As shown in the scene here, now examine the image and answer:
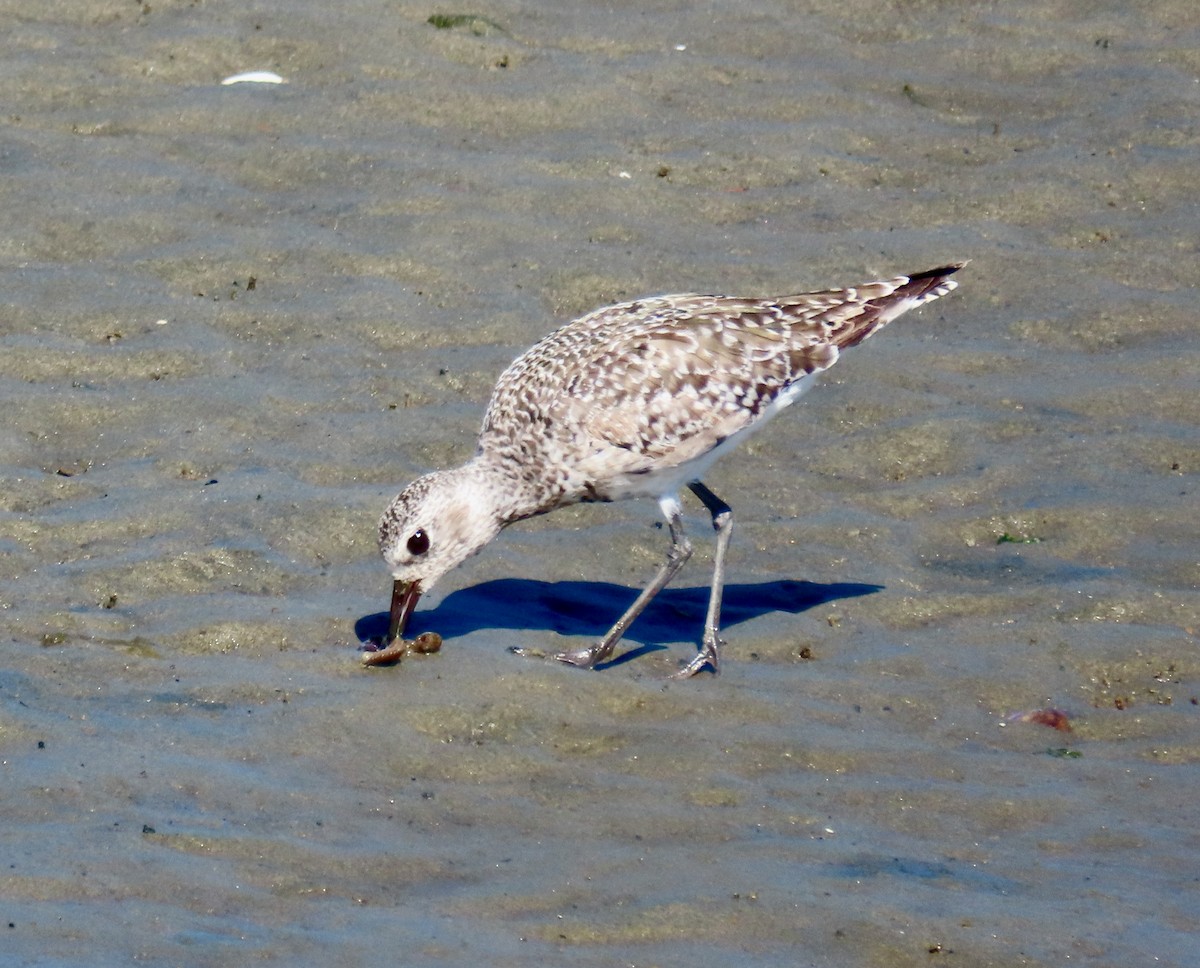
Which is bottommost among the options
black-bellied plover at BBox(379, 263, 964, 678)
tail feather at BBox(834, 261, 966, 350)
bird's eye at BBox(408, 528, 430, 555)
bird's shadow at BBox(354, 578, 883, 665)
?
bird's shadow at BBox(354, 578, 883, 665)

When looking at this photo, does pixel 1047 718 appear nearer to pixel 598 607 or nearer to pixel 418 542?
pixel 598 607

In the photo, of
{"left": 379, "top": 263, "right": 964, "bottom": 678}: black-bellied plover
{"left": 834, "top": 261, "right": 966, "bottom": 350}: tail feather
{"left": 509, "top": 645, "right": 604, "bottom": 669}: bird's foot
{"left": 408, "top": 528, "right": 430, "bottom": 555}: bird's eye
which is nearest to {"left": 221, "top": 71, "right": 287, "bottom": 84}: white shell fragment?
{"left": 379, "top": 263, "right": 964, "bottom": 678}: black-bellied plover

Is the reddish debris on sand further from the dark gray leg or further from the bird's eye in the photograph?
the bird's eye

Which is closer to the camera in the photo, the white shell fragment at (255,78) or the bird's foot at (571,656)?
the bird's foot at (571,656)

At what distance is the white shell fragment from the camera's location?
12.9 metres

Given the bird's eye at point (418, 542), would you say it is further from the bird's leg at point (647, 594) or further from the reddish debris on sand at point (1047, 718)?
the reddish debris on sand at point (1047, 718)

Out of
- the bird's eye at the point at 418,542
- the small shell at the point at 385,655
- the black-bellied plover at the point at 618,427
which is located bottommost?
the small shell at the point at 385,655

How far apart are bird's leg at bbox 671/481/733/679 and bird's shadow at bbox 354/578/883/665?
17 cm

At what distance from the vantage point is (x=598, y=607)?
29.7 feet

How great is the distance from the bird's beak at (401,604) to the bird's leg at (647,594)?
0.69 m

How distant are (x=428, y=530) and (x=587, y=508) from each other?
1687 mm

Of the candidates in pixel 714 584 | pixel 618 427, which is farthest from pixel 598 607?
pixel 618 427

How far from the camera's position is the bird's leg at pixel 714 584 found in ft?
27.2

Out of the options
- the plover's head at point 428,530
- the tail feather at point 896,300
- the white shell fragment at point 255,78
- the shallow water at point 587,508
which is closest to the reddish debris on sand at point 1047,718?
the shallow water at point 587,508
